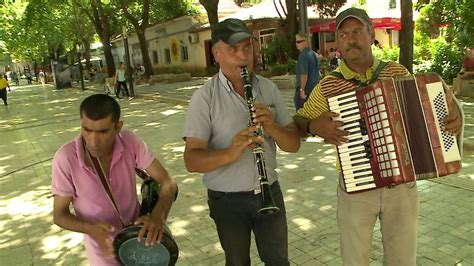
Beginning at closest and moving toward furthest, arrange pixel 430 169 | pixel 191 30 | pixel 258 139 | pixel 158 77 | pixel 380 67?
pixel 258 139, pixel 430 169, pixel 380 67, pixel 158 77, pixel 191 30

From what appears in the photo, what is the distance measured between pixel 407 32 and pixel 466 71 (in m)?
2.27

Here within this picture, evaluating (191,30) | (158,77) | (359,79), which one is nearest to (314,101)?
(359,79)

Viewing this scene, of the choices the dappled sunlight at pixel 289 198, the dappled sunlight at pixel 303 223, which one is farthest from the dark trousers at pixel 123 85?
the dappled sunlight at pixel 303 223

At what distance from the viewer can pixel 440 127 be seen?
238 cm

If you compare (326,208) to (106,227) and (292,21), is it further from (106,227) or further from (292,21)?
(292,21)

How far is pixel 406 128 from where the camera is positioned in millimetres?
2393

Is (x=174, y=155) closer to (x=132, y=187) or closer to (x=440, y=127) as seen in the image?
(x=132, y=187)

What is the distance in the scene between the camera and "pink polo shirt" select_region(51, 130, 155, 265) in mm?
2275

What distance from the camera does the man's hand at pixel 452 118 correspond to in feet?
7.70

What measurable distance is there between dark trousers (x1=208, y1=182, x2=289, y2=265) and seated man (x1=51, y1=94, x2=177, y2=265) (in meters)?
0.32

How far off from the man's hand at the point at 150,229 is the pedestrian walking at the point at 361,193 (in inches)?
40.1

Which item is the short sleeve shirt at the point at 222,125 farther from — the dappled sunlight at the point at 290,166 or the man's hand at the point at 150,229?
the dappled sunlight at the point at 290,166

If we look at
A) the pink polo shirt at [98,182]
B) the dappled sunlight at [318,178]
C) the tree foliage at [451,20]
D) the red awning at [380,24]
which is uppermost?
the red awning at [380,24]

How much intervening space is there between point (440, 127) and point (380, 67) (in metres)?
0.48
